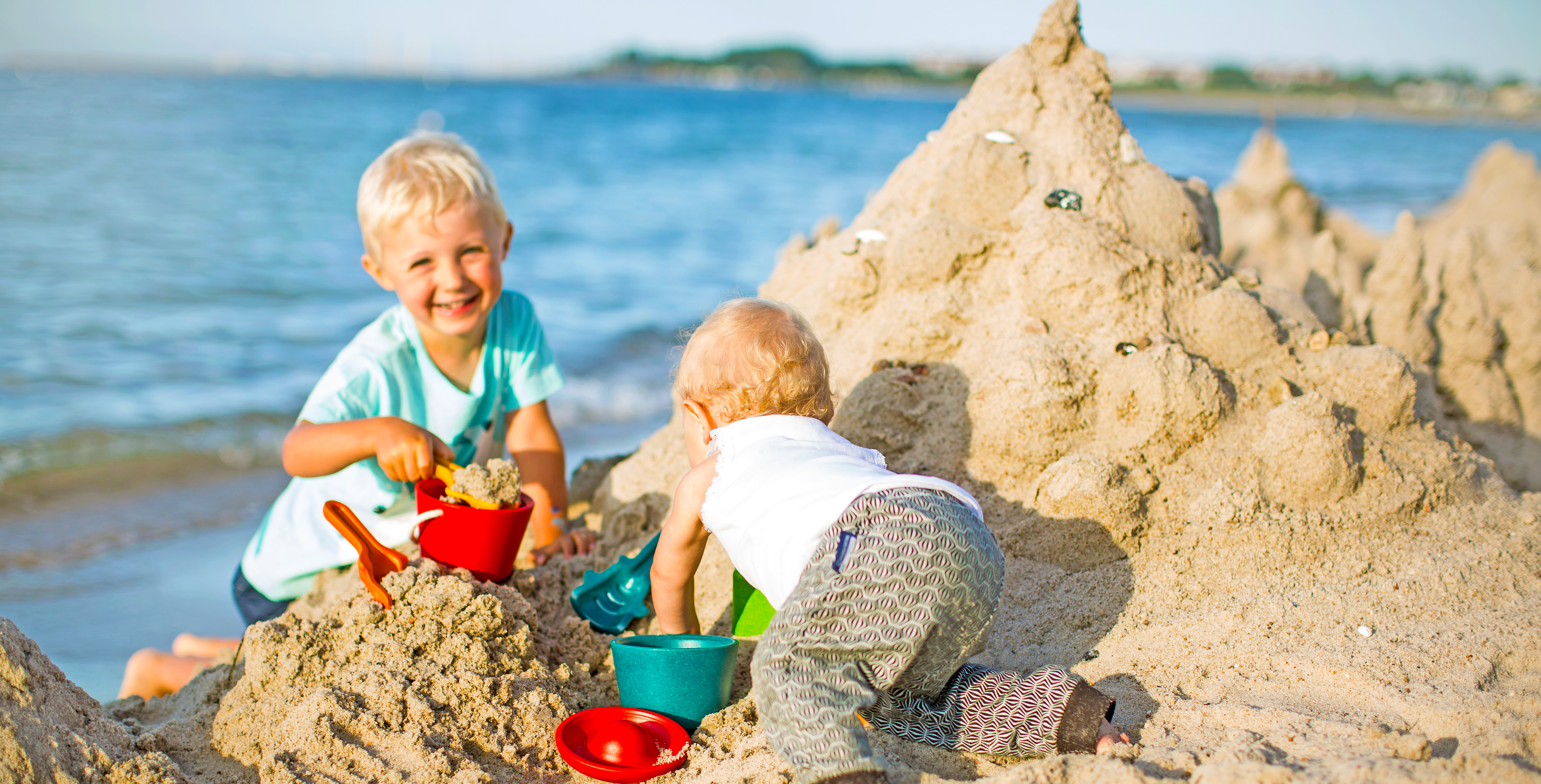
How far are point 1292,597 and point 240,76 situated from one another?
68.0 m

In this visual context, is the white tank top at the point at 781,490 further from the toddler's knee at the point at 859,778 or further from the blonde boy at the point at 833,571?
the toddler's knee at the point at 859,778

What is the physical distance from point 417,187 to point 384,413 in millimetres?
652

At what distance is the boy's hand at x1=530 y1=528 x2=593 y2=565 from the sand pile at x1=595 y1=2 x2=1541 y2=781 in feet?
0.49

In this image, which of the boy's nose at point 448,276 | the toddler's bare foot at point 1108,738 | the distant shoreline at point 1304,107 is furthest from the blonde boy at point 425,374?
the distant shoreline at point 1304,107

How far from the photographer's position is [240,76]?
57.3m

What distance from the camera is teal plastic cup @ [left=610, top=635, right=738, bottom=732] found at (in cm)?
188

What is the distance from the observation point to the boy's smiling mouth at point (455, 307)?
270 centimetres

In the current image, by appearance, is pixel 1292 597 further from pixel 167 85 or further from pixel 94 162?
pixel 167 85

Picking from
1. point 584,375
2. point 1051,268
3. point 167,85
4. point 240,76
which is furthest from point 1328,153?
point 240,76

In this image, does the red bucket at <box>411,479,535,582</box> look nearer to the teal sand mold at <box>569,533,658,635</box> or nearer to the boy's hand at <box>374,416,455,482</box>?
the boy's hand at <box>374,416,455,482</box>

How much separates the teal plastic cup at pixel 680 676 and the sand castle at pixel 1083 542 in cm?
6

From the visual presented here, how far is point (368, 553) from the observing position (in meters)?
2.02

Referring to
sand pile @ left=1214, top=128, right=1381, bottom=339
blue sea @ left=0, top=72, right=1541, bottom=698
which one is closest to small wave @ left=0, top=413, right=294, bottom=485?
blue sea @ left=0, top=72, right=1541, bottom=698

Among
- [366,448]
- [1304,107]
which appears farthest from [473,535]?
[1304,107]
